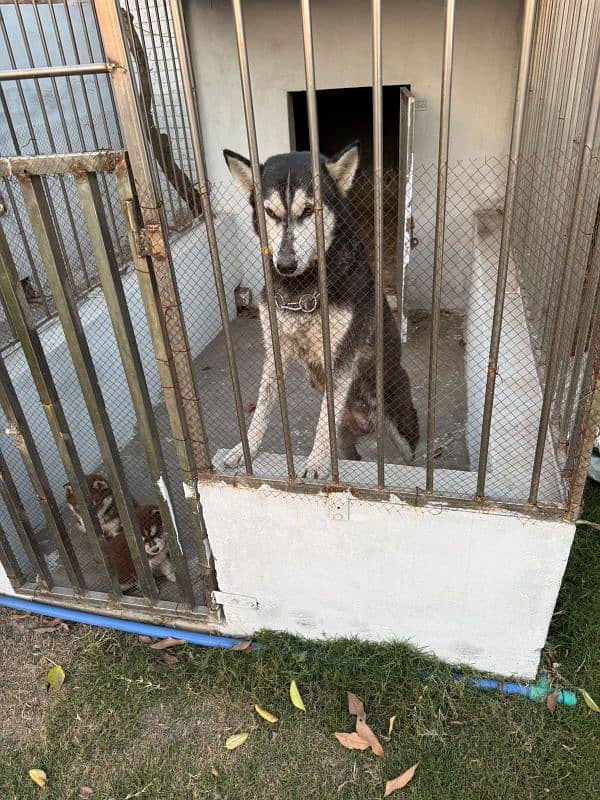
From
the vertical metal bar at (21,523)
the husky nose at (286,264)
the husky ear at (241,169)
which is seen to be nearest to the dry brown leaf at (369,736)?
the vertical metal bar at (21,523)

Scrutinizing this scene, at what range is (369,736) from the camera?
258cm

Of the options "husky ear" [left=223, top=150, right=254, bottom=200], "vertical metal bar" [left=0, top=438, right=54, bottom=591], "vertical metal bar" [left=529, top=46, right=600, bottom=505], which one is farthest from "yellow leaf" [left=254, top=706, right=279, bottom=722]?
"husky ear" [left=223, top=150, right=254, bottom=200]

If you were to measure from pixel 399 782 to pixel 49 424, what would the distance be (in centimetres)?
227

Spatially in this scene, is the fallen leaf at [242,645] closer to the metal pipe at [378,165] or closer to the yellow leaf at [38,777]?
the yellow leaf at [38,777]

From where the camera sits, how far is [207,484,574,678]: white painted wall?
7.93 feet

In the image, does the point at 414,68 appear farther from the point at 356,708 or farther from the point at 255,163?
the point at 356,708

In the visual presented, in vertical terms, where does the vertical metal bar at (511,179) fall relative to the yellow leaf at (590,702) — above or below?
above

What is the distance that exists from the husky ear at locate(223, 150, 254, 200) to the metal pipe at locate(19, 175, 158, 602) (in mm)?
873

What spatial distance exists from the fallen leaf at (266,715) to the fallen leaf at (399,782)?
0.58 meters

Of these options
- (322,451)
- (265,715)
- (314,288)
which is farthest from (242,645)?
(314,288)

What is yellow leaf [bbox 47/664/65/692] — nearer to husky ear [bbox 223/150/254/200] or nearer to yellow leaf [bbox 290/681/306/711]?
yellow leaf [bbox 290/681/306/711]

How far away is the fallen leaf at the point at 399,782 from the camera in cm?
240

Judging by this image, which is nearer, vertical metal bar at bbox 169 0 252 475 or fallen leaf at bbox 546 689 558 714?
vertical metal bar at bbox 169 0 252 475

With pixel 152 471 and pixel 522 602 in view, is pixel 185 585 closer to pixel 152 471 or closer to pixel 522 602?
pixel 152 471
